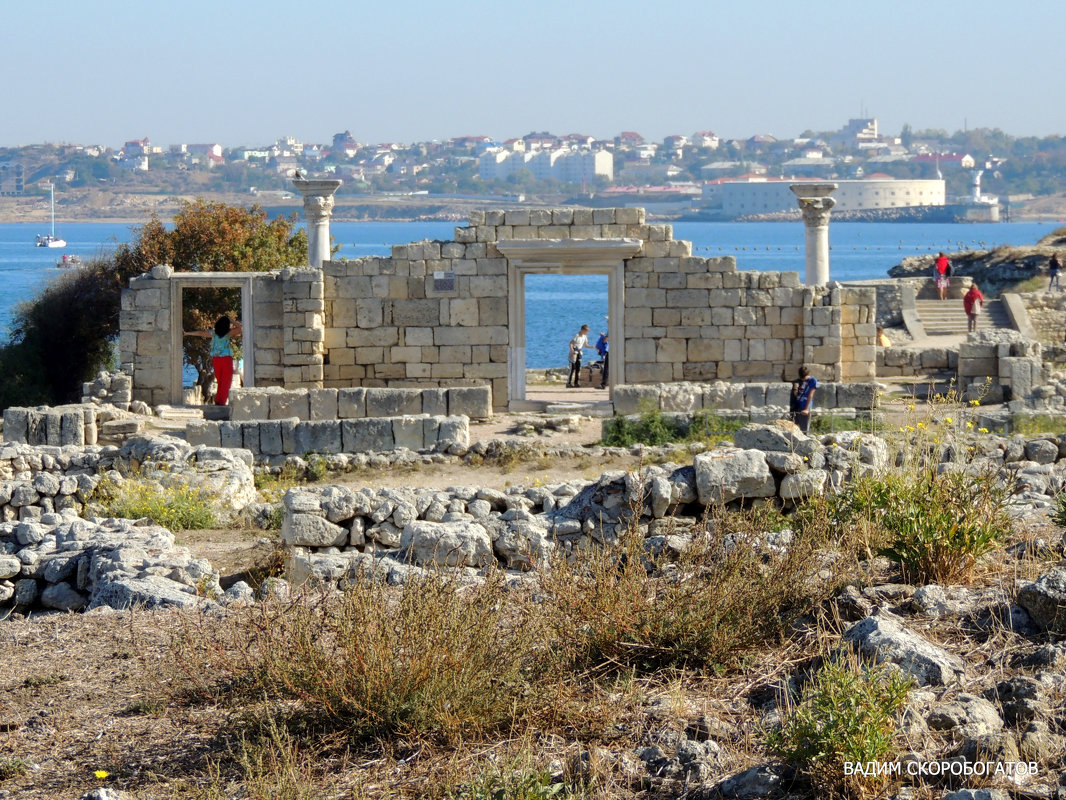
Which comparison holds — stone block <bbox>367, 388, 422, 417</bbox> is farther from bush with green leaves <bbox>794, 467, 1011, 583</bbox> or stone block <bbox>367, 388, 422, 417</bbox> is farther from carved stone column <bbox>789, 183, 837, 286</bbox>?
bush with green leaves <bbox>794, 467, 1011, 583</bbox>

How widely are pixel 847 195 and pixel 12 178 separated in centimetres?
10107

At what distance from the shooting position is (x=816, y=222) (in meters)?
20.7

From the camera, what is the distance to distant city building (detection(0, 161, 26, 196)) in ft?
484

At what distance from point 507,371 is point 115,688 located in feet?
44.7

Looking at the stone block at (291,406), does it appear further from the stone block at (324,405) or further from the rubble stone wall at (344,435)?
the rubble stone wall at (344,435)

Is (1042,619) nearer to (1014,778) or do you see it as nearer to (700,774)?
(1014,778)

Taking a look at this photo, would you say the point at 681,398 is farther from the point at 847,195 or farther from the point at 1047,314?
the point at 847,195

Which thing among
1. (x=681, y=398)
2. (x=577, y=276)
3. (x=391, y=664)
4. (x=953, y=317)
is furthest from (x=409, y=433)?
(x=577, y=276)

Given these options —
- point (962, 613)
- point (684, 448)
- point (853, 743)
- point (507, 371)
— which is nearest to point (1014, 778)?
point (853, 743)

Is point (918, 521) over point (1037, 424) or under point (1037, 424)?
over

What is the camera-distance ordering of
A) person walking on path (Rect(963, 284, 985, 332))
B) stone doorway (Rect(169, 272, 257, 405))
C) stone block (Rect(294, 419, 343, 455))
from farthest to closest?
person walking on path (Rect(963, 284, 985, 332))
stone doorway (Rect(169, 272, 257, 405))
stone block (Rect(294, 419, 343, 455))

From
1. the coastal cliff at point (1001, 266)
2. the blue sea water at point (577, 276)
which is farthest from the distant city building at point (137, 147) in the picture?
the coastal cliff at point (1001, 266)

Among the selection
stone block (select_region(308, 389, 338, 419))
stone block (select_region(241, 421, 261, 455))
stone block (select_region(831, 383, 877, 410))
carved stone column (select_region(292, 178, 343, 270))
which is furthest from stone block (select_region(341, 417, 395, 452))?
carved stone column (select_region(292, 178, 343, 270))

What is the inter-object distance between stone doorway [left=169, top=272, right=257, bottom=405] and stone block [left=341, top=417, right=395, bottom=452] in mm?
5138
